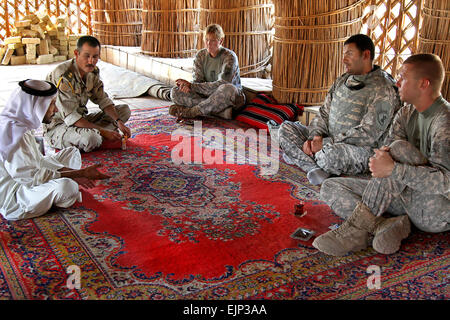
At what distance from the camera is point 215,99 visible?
492 cm

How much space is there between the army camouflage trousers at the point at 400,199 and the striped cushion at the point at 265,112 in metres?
1.95

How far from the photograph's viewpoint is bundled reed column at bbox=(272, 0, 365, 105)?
4539 millimetres

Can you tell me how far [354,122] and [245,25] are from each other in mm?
2603

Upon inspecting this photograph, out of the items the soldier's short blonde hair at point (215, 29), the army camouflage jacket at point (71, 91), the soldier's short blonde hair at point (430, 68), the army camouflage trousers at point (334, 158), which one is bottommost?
the army camouflage trousers at point (334, 158)

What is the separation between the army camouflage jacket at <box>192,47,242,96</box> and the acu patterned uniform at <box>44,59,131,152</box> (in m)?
1.12

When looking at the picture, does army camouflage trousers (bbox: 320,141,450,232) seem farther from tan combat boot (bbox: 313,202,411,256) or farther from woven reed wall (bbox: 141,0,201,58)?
woven reed wall (bbox: 141,0,201,58)

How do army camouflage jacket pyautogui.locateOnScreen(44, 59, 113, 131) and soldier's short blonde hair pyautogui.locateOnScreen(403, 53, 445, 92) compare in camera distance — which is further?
army camouflage jacket pyautogui.locateOnScreen(44, 59, 113, 131)

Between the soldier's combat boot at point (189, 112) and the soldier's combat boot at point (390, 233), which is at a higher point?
the soldier's combat boot at point (189, 112)

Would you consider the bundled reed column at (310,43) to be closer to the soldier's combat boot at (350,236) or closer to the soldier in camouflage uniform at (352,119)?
the soldier in camouflage uniform at (352,119)

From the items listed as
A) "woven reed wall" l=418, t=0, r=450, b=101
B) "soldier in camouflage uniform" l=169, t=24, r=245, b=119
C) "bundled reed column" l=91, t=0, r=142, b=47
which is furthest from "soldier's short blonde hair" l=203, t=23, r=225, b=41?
"bundled reed column" l=91, t=0, r=142, b=47

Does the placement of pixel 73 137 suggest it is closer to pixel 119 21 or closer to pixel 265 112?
pixel 265 112

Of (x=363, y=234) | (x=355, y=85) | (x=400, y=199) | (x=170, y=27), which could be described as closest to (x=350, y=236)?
(x=363, y=234)

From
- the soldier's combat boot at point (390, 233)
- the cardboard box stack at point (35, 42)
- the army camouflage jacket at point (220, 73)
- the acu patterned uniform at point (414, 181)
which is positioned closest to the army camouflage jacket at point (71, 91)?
the army camouflage jacket at point (220, 73)

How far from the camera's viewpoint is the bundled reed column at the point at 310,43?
14.9 feet
